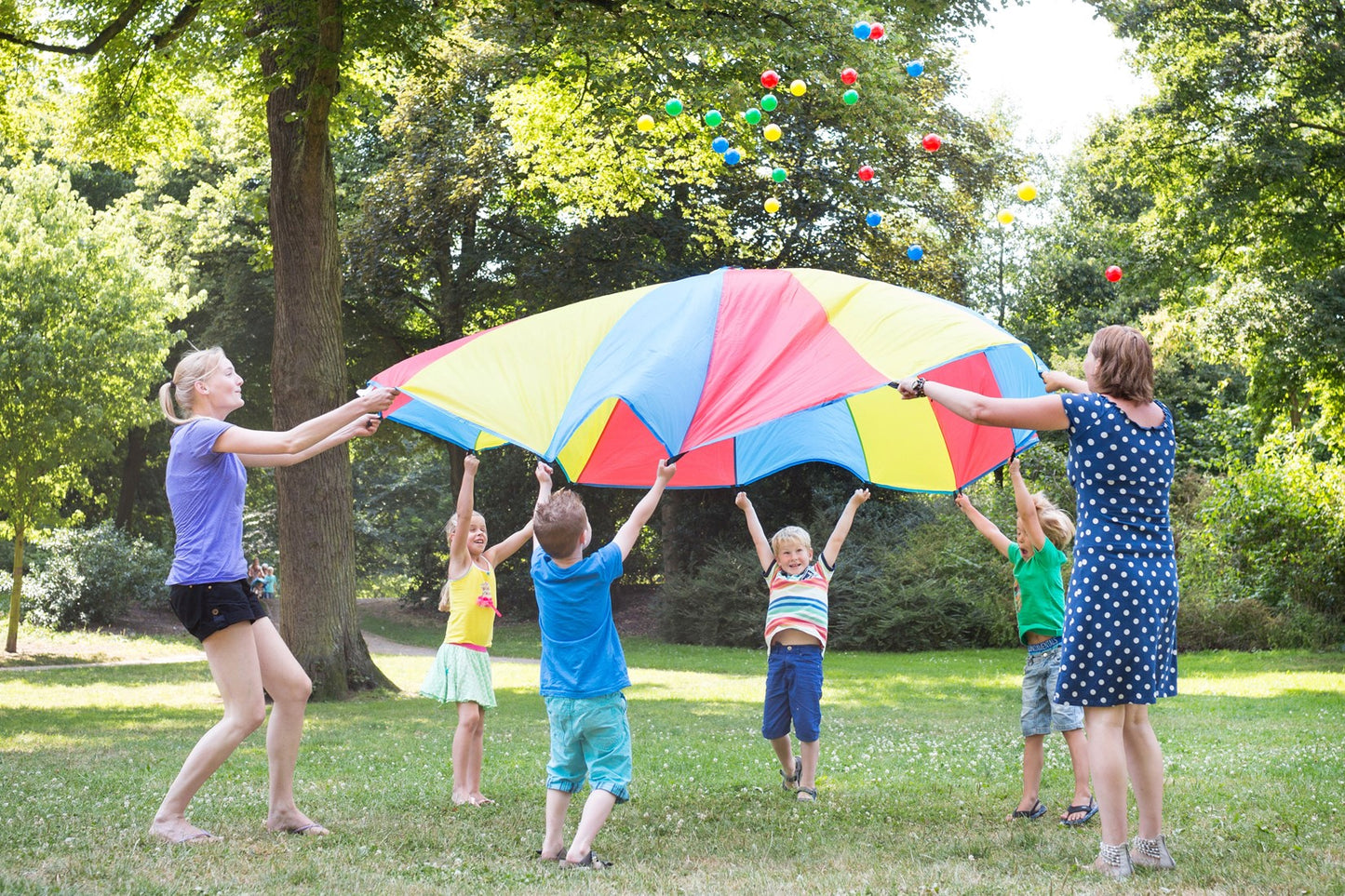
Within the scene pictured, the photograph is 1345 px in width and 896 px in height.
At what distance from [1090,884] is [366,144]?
87.0ft

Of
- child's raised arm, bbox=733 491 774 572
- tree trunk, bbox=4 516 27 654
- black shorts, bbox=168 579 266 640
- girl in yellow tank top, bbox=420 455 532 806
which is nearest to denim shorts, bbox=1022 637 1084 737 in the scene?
child's raised arm, bbox=733 491 774 572

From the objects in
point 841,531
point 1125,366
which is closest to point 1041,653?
point 841,531

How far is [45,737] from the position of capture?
34.5 ft

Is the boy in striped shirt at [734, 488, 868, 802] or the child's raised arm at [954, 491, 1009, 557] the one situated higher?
the child's raised arm at [954, 491, 1009, 557]

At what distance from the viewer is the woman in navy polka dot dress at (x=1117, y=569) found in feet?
14.7

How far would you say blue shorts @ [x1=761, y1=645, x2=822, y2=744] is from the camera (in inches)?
248

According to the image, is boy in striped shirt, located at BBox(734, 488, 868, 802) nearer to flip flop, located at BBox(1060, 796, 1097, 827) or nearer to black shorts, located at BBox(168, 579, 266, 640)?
flip flop, located at BBox(1060, 796, 1097, 827)

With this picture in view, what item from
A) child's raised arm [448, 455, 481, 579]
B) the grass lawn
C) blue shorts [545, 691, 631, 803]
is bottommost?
the grass lawn

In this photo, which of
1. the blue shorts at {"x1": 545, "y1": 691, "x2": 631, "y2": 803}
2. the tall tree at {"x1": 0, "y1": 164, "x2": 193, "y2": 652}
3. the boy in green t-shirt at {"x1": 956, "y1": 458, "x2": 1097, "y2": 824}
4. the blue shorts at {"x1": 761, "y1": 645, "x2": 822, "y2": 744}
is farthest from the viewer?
the tall tree at {"x1": 0, "y1": 164, "x2": 193, "y2": 652}

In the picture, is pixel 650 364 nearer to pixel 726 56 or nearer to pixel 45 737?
pixel 45 737

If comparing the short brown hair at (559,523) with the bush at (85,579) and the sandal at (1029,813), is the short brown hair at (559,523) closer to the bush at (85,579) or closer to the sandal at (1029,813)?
the sandal at (1029,813)

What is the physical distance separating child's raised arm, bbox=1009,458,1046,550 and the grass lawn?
1.46m

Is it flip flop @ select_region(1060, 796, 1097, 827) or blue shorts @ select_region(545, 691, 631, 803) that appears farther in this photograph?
flip flop @ select_region(1060, 796, 1097, 827)

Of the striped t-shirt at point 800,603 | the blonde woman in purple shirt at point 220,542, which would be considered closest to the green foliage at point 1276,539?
the striped t-shirt at point 800,603
